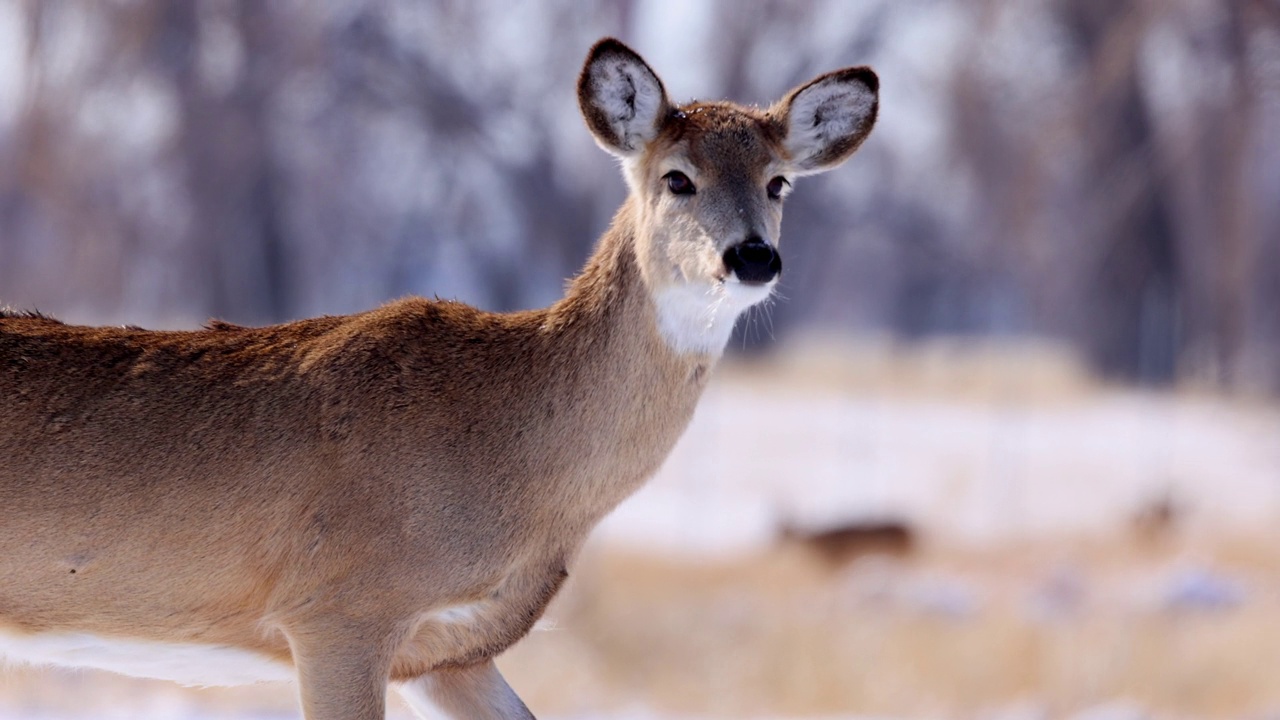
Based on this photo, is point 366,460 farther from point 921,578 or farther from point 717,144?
point 921,578

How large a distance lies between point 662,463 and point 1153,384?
2099cm

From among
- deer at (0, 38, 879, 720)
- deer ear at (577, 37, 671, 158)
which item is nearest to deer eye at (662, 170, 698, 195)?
deer at (0, 38, 879, 720)

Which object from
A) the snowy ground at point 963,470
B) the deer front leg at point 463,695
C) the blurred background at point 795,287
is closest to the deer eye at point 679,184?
the deer front leg at point 463,695

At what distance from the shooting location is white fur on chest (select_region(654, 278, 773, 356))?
5.28m

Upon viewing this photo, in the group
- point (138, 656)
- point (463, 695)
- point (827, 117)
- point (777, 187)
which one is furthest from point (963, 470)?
point (138, 656)

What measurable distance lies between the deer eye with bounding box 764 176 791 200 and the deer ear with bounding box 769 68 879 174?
13 cm

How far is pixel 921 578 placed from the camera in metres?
14.2

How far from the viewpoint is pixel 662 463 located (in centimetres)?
541

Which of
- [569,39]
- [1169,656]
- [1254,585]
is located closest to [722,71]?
[569,39]

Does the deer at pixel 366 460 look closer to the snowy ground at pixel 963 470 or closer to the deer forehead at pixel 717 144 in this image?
the deer forehead at pixel 717 144

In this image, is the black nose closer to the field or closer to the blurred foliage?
the field

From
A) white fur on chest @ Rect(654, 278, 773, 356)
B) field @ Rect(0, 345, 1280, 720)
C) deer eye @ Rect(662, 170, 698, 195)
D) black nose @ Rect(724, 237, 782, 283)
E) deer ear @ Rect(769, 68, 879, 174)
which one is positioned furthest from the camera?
field @ Rect(0, 345, 1280, 720)

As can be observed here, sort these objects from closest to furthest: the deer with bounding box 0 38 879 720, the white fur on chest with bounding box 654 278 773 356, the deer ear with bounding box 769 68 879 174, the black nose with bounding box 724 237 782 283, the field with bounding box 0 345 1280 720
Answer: the deer with bounding box 0 38 879 720, the black nose with bounding box 724 237 782 283, the white fur on chest with bounding box 654 278 773 356, the deer ear with bounding box 769 68 879 174, the field with bounding box 0 345 1280 720

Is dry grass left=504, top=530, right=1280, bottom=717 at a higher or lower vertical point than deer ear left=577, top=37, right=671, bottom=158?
higher
